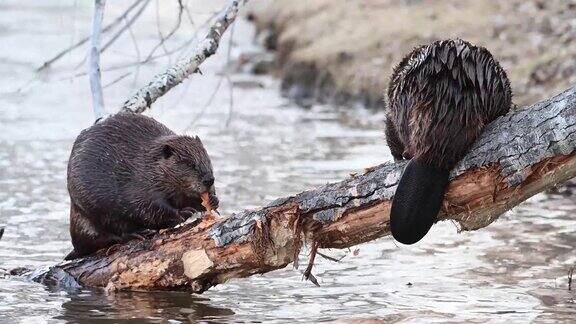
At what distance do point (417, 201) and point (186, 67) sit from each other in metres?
1.80

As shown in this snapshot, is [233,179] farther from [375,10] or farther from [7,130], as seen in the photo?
[375,10]

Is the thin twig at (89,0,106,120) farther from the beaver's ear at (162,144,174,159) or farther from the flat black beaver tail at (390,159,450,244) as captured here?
the flat black beaver tail at (390,159,450,244)

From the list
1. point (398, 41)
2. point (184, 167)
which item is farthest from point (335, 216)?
point (398, 41)

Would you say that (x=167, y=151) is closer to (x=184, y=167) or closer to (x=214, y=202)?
(x=184, y=167)

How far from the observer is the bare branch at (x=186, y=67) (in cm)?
544

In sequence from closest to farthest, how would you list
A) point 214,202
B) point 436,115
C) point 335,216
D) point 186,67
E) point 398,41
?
point 436,115 → point 335,216 → point 214,202 → point 186,67 → point 398,41

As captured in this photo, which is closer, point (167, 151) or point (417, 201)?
point (417, 201)

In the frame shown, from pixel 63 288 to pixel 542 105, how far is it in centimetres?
217

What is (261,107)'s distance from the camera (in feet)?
36.3

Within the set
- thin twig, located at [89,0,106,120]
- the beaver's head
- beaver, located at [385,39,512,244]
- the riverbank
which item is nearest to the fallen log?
beaver, located at [385,39,512,244]

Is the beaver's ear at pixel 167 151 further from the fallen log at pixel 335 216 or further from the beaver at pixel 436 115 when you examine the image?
the beaver at pixel 436 115

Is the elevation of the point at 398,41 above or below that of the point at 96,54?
above

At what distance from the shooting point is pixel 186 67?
5.47 m

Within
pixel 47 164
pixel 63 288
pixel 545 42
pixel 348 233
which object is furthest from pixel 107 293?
pixel 545 42
